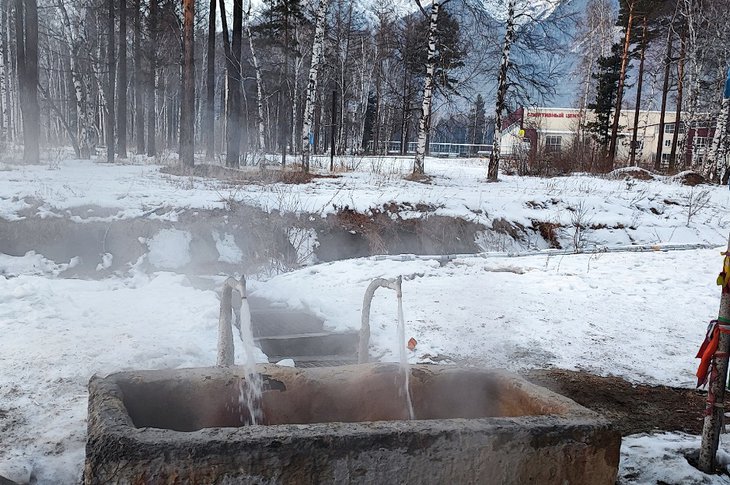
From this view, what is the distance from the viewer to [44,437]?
9.55ft

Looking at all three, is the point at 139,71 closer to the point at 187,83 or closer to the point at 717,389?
the point at 187,83

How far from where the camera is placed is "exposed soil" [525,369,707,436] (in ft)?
11.5

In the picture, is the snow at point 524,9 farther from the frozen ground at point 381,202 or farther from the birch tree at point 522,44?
the frozen ground at point 381,202

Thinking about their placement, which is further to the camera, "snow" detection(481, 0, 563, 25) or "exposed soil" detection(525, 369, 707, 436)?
"snow" detection(481, 0, 563, 25)

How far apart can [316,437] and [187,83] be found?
13331mm

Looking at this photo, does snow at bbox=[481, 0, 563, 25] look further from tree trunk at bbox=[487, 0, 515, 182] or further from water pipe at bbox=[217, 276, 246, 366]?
water pipe at bbox=[217, 276, 246, 366]

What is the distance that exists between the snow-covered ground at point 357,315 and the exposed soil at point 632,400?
175 millimetres

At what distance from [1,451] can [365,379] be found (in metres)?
1.78

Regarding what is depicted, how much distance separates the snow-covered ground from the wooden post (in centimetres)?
12

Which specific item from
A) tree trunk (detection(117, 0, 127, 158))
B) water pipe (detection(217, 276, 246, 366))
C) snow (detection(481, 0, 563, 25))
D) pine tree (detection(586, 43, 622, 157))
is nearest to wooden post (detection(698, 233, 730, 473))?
water pipe (detection(217, 276, 246, 366))

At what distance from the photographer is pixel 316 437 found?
1.88 m

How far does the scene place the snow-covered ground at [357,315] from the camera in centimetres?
315

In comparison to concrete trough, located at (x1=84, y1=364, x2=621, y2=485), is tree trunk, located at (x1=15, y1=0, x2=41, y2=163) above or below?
above

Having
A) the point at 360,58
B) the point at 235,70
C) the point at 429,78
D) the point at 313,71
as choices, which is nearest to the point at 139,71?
the point at 235,70
